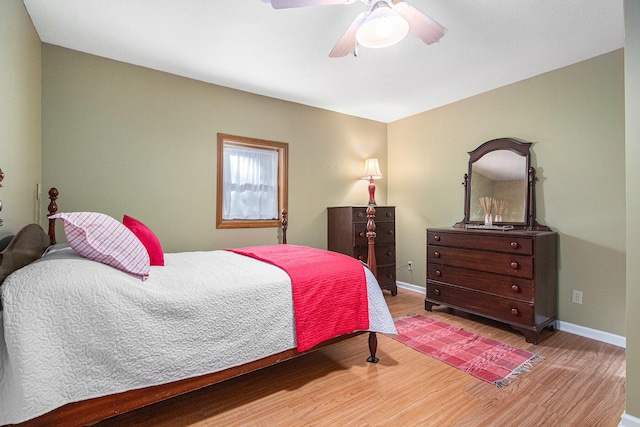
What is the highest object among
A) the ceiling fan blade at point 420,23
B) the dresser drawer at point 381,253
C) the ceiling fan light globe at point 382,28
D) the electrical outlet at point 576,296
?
the ceiling fan blade at point 420,23

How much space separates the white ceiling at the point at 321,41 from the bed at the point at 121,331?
5.29 ft

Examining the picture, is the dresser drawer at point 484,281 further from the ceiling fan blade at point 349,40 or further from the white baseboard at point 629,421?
the ceiling fan blade at point 349,40

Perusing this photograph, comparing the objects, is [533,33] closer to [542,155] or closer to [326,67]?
[542,155]

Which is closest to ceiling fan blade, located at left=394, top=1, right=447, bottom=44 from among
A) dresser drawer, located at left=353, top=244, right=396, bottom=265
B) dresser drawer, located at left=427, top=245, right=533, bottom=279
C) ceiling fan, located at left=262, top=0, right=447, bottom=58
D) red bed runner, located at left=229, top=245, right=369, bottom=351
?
ceiling fan, located at left=262, top=0, right=447, bottom=58

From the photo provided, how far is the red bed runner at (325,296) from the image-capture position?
188 centimetres

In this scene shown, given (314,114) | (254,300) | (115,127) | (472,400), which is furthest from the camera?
(314,114)

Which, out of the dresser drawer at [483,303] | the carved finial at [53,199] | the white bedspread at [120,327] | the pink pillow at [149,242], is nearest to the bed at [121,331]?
the white bedspread at [120,327]

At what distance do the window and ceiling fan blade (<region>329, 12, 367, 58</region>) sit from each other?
5.54 ft

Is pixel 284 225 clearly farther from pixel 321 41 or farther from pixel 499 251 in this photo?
pixel 499 251

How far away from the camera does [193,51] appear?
266cm

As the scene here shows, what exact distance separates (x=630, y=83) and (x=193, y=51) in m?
2.96

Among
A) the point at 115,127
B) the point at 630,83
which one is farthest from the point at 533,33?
the point at 115,127

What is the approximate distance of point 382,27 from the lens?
5.98ft

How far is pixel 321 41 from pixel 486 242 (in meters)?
2.33
